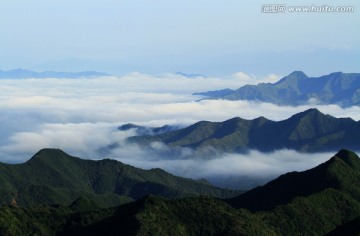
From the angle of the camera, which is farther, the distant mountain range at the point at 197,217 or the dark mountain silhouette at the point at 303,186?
the dark mountain silhouette at the point at 303,186

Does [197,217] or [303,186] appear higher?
[303,186]

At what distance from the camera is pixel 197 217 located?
13750 cm

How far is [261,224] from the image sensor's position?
141250 millimetres

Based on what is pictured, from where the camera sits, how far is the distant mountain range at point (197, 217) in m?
131

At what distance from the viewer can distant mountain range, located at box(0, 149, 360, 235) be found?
13100 cm

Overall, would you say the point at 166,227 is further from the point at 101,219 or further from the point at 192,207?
the point at 101,219

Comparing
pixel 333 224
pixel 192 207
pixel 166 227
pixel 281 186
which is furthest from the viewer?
pixel 281 186

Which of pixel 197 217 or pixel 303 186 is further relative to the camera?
pixel 303 186

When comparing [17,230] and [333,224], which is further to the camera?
[333,224]

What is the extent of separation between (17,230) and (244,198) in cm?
7612

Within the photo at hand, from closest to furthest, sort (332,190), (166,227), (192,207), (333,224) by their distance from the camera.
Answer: (166,227), (192,207), (333,224), (332,190)

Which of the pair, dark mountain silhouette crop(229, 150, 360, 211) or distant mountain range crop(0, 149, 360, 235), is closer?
distant mountain range crop(0, 149, 360, 235)

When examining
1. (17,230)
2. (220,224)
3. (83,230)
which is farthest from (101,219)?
(220,224)

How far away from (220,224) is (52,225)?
40.7 meters
